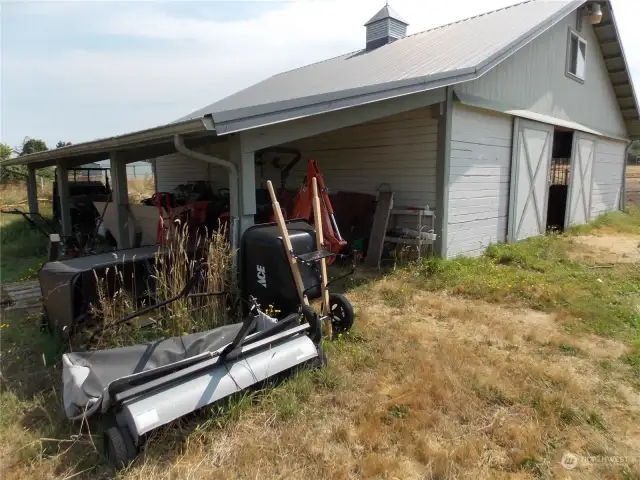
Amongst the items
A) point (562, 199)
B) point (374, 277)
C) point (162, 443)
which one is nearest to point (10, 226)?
point (374, 277)

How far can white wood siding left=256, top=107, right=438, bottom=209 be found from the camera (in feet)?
20.7

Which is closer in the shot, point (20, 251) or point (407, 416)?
point (407, 416)

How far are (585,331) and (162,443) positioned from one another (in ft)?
12.4

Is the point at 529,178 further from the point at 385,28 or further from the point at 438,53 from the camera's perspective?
the point at 385,28

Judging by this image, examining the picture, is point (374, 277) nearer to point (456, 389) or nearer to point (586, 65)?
point (456, 389)

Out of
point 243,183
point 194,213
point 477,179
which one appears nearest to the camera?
point 243,183

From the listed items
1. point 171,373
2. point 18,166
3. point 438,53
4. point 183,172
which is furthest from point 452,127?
point 18,166

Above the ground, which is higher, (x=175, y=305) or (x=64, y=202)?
(x=64, y=202)

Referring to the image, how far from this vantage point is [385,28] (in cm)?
1052

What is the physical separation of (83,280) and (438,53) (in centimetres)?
655

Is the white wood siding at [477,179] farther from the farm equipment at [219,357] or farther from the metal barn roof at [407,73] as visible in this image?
the farm equipment at [219,357]

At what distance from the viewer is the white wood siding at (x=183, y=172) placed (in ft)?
35.0

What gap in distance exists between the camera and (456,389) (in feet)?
9.24

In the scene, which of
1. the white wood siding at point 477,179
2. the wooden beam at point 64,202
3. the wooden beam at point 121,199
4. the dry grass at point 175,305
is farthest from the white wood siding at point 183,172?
the dry grass at point 175,305
